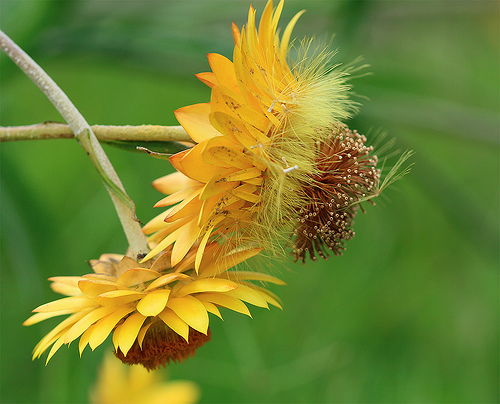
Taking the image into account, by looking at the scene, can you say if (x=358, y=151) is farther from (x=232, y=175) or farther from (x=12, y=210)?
(x=12, y=210)

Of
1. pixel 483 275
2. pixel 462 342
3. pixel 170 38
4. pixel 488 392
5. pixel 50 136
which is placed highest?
pixel 170 38

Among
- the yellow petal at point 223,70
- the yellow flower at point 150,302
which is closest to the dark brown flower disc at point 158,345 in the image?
the yellow flower at point 150,302

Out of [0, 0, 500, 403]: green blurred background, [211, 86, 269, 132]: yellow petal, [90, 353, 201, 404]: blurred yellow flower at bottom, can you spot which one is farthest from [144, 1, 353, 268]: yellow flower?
[90, 353, 201, 404]: blurred yellow flower at bottom

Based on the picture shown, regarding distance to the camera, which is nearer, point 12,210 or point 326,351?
point 12,210

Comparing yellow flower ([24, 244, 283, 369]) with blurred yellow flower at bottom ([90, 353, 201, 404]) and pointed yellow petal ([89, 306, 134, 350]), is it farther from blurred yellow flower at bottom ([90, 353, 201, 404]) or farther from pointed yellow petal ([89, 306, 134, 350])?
blurred yellow flower at bottom ([90, 353, 201, 404])

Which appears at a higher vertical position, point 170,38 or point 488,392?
point 170,38

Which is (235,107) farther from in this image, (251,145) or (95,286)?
(95,286)

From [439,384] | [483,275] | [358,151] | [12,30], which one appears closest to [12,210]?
[12,30]

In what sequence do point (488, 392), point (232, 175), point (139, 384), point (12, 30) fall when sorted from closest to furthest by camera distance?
point (232, 175) → point (12, 30) → point (139, 384) → point (488, 392)
